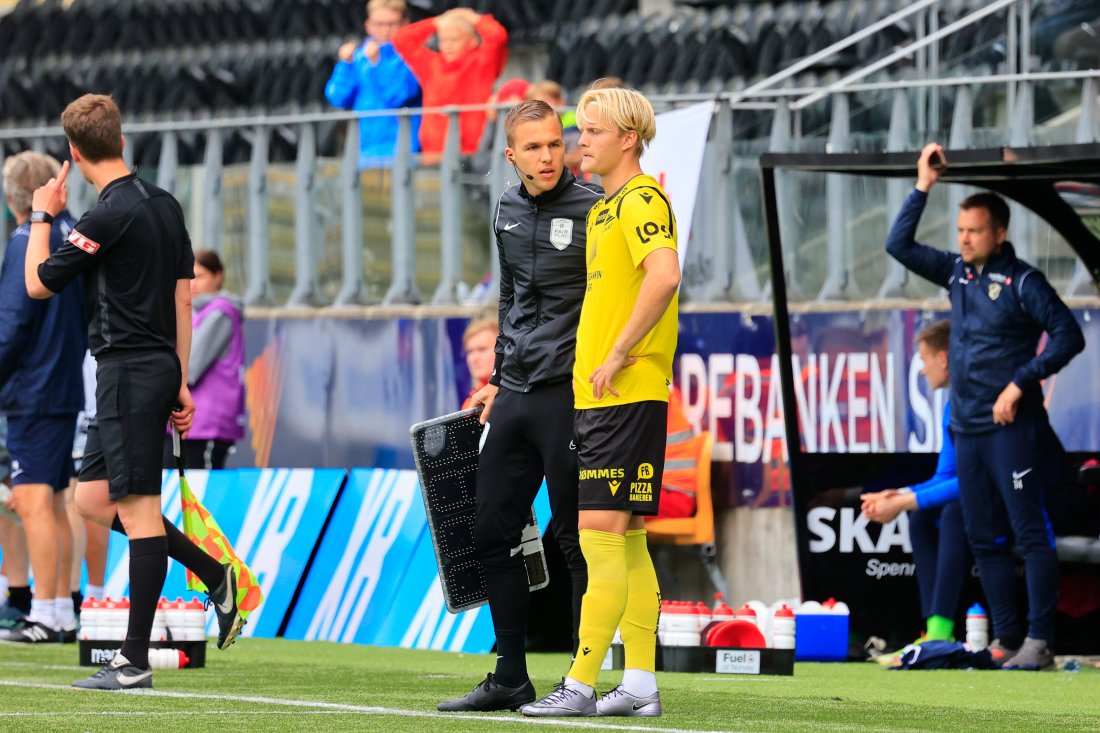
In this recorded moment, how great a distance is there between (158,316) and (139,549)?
2.63ft

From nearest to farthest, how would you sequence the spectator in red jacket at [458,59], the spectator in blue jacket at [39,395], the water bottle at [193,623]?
the water bottle at [193,623] < the spectator in blue jacket at [39,395] < the spectator in red jacket at [458,59]

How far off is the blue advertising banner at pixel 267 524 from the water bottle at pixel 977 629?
332 centimetres

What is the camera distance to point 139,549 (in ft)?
24.8

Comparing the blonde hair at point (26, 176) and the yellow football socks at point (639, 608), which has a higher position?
the blonde hair at point (26, 176)

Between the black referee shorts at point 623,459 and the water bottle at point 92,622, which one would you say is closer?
the black referee shorts at point 623,459

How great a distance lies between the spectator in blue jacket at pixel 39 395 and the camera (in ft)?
33.5

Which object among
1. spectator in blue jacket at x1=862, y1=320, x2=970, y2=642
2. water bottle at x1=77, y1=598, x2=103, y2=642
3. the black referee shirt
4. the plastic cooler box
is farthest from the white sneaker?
the plastic cooler box

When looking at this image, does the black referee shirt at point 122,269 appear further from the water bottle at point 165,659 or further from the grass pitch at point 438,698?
the water bottle at point 165,659

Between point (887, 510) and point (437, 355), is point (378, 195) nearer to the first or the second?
point (437, 355)

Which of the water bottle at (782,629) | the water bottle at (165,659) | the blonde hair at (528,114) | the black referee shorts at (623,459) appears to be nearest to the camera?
the black referee shorts at (623,459)

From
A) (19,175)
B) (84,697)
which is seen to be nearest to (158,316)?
(84,697)

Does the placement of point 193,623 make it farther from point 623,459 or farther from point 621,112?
point 621,112

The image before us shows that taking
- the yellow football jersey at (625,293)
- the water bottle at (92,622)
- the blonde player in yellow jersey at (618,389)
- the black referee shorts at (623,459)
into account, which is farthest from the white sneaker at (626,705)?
the water bottle at (92,622)

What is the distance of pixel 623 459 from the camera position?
645 centimetres
